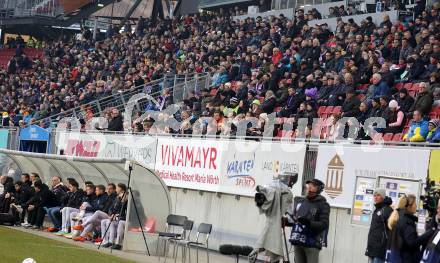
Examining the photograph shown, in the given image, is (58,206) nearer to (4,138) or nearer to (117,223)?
(117,223)

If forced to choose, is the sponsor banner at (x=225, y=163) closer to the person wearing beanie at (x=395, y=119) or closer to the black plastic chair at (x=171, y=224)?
the black plastic chair at (x=171, y=224)

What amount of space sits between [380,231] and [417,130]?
476 centimetres

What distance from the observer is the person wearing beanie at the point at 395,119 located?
2034 cm

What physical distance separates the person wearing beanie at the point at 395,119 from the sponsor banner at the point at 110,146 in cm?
678

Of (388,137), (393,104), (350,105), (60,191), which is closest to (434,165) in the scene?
(388,137)

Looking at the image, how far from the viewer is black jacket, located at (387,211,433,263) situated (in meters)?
13.2

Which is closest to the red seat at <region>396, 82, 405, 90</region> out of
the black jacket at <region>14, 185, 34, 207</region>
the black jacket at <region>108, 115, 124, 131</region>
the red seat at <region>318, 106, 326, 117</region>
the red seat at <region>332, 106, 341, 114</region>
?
the red seat at <region>332, 106, 341, 114</region>

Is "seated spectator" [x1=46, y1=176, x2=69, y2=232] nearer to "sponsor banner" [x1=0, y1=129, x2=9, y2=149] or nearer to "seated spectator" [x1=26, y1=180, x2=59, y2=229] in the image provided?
"seated spectator" [x1=26, y1=180, x2=59, y2=229]

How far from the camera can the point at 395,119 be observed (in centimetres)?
2072

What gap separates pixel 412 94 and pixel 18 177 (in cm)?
1318

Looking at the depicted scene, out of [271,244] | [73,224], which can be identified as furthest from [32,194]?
[271,244]

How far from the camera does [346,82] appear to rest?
77.9ft

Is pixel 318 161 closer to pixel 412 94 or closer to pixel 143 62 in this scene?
pixel 412 94

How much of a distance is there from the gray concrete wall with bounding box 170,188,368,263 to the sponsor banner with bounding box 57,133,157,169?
62.8 inches
